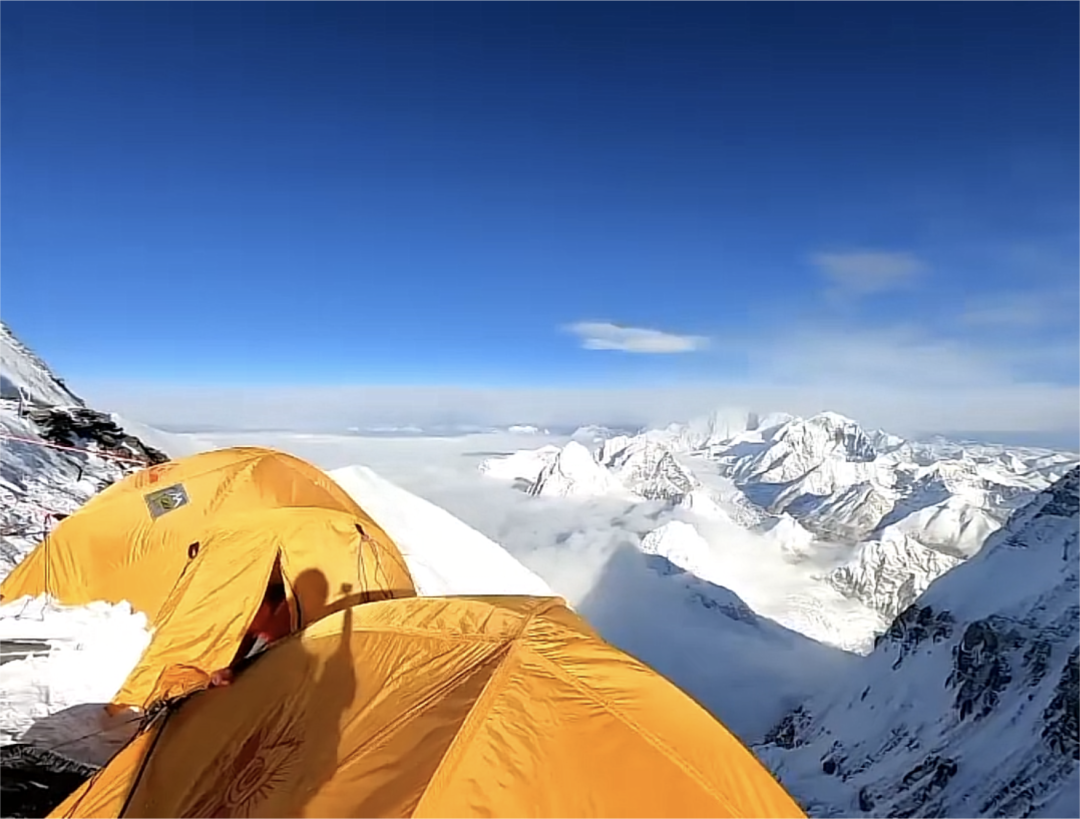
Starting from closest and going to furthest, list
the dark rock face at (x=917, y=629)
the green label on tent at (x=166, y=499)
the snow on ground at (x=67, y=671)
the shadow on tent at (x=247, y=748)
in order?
the shadow on tent at (x=247, y=748) → the snow on ground at (x=67, y=671) → the green label on tent at (x=166, y=499) → the dark rock face at (x=917, y=629)

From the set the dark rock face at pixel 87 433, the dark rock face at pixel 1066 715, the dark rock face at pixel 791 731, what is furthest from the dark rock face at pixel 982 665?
the dark rock face at pixel 87 433

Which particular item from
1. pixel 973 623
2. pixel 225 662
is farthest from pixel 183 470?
pixel 973 623

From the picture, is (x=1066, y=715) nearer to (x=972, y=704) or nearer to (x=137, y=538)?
(x=972, y=704)

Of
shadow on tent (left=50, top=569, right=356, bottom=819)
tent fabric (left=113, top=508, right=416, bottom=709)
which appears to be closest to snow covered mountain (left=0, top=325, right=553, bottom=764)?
tent fabric (left=113, top=508, right=416, bottom=709)

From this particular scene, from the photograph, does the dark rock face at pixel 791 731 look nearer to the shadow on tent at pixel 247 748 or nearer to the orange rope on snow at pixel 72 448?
the orange rope on snow at pixel 72 448

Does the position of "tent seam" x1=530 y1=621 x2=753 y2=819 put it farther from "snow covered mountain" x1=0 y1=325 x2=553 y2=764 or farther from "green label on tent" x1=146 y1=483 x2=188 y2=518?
"green label on tent" x1=146 y1=483 x2=188 y2=518

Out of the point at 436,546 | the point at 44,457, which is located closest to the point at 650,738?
the point at 44,457
